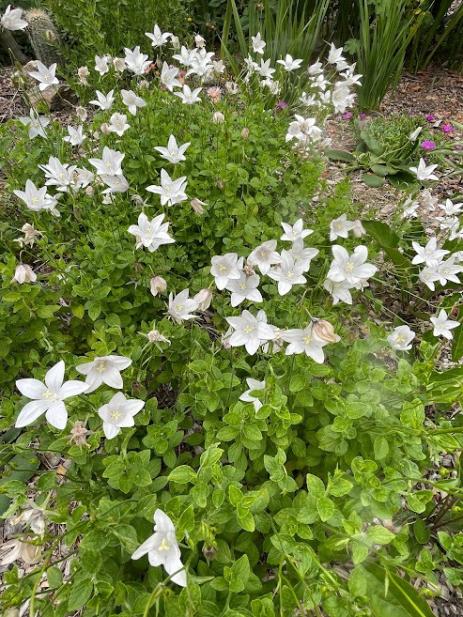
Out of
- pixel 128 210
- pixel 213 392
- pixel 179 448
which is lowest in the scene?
pixel 179 448

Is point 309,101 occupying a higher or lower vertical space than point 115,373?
higher

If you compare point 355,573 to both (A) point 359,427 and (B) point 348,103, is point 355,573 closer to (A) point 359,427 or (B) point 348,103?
(A) point 359,427

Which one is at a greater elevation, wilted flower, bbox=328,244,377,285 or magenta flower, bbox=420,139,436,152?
wilted flower, bbox=328,244,377,285

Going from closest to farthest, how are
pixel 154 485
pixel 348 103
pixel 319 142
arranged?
pixel 154 485, pixel 319 142, pixel 348 103

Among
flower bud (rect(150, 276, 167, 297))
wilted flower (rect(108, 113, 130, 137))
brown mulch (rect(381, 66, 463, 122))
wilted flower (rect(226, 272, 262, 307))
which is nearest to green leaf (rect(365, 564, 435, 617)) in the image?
wilted flower (rect(226, 272, 262, 307))

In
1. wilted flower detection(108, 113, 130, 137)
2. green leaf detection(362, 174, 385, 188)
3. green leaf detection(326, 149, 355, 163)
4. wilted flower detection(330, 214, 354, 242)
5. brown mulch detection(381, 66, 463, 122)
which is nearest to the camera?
wilted flower detection(330, 214, 354, 242)

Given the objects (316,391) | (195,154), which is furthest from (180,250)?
(316,391)

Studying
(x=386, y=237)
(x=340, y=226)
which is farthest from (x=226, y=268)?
(x=386, y=237)

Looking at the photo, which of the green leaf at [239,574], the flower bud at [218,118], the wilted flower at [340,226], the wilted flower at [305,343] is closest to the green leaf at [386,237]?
the wilted flower at [340,226]

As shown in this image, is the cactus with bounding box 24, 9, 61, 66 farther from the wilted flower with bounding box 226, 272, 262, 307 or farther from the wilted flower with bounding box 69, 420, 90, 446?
the wilted flower with bounding box 69, 420, 90, 446
